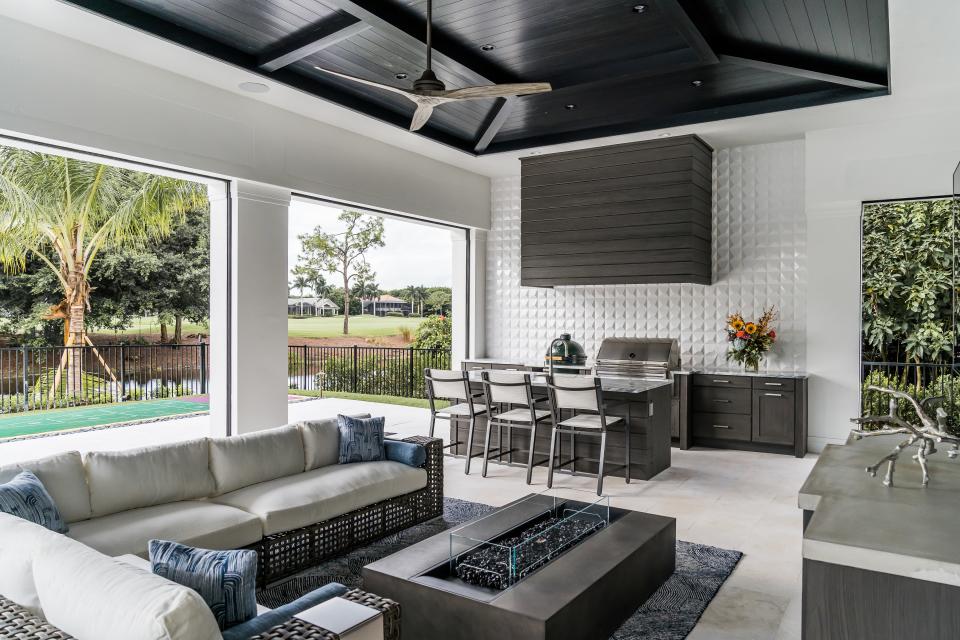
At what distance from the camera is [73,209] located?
8.41m

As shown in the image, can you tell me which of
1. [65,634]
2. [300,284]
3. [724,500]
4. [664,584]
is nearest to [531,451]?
[724,500]

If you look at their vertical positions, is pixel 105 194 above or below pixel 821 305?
above

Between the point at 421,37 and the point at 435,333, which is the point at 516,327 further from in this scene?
the point at 421,37

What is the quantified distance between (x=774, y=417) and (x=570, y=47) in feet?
12.7

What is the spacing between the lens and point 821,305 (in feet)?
20.5

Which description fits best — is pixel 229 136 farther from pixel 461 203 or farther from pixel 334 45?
pixel 461 203

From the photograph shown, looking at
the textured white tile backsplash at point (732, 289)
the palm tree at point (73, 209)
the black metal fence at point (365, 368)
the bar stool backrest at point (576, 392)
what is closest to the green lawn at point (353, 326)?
the black metal fence at point (365, 368)

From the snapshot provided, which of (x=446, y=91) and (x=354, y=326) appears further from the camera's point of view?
(x=354, y=326)

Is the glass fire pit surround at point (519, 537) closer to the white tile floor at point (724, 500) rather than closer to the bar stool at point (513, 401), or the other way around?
the white tile floor at point (724, 500)

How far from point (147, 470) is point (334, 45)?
3086 millimetres

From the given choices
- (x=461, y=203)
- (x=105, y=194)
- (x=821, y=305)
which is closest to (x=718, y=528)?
(x=821, y=305)

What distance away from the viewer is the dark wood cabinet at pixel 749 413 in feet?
19.8

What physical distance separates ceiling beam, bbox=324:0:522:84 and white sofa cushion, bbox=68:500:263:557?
9.42ft

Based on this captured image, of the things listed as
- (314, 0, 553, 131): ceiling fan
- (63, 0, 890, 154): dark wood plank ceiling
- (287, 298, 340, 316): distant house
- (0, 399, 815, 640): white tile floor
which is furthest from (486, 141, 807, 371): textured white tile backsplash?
(287, 298, 340, 316): distant house
